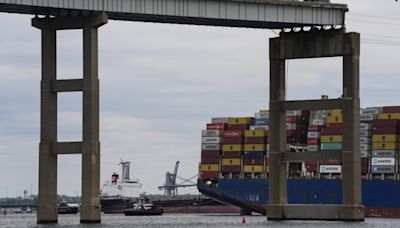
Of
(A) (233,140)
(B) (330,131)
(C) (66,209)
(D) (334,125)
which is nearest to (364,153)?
(D) (334,125)

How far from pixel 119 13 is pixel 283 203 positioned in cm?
2565

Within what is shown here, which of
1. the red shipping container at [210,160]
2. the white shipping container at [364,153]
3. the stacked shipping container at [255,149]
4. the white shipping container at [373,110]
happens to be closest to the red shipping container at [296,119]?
the stacked shipping container at [255,149]

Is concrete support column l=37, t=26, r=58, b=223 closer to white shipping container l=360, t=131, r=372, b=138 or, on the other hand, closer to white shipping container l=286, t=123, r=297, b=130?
white shipping container l=360, t=131, r=372, b=138

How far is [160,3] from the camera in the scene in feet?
329

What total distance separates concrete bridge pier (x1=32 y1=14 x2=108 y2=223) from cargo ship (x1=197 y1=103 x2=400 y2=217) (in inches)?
2026

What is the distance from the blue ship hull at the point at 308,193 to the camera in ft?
490

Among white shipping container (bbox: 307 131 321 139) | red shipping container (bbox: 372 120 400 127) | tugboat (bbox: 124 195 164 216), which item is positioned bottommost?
tugboat (bbox: 124 195 164 216)

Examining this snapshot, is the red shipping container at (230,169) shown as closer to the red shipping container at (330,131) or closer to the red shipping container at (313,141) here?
the red shipping container at (313,141)

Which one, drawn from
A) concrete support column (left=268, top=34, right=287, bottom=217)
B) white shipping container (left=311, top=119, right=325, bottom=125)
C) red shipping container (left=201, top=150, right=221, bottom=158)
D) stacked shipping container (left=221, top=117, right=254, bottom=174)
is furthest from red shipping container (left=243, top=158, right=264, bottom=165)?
concrete support column (left=268, top=34, right=287, bottom=217)

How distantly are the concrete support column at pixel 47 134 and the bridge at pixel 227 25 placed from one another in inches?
3.0

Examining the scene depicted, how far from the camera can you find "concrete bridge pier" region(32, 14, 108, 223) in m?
98.2

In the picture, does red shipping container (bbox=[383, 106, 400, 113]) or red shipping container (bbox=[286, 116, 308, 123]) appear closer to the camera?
red shipping container (bbox=[383, 106, 400, 113])

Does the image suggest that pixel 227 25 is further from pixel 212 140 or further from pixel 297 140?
pixel 212 140

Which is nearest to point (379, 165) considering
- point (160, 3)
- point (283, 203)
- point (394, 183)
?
point (394, 183)
